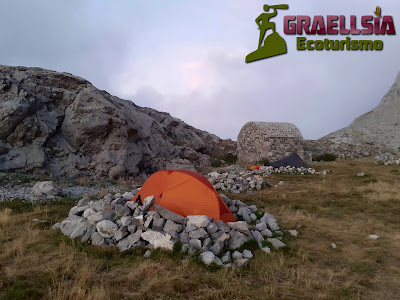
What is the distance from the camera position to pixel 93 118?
68.1ft

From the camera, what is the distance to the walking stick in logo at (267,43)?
20.5 meters

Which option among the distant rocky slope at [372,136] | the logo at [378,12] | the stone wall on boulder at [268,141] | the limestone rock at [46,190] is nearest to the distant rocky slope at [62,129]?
the limestone rock at [46,190]

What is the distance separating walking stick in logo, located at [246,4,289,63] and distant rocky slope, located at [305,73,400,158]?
22.7m

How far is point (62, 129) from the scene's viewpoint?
20.6 m

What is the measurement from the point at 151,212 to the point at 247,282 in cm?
326

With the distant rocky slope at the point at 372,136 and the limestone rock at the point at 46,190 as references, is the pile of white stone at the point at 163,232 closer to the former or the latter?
the limestone rock at the point at 46,190

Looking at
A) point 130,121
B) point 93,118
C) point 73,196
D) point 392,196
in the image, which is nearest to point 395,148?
point 392,196

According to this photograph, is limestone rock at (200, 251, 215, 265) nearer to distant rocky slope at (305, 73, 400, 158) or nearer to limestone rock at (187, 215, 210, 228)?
limestone rock at (187, 215, 210, 228)

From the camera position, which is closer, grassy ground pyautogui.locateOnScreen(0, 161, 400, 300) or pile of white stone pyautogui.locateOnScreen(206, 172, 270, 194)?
grassy ground pyautogui.locateOnScreen(0, 161, 400, 300)

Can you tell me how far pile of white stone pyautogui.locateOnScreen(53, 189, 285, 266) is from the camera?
22.9 feet

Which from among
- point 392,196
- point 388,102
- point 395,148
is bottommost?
point 392,196

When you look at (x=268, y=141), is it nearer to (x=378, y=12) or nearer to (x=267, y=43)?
(x=267, y=43)

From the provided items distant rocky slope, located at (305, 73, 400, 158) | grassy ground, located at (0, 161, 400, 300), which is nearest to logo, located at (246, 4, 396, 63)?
grassy ground, located at (0, 161, 400, 300)

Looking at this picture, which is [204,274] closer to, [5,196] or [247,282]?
[247,282]
